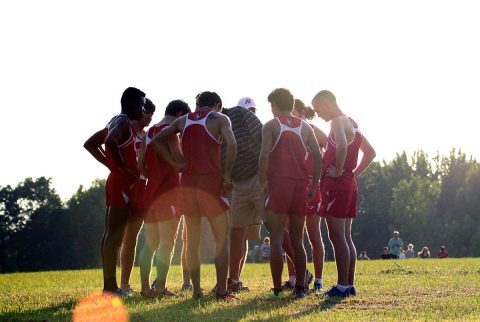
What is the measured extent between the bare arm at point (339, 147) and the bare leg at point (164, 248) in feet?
7.62

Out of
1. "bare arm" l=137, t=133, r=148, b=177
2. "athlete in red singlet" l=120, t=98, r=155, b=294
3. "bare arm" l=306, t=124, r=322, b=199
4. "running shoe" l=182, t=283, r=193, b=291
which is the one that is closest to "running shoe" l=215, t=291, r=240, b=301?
"bare arm" l=306, t=124, r=322, b=199

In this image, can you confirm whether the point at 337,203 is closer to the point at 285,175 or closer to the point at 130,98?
the point at 285,175

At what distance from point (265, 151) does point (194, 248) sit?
5.15 ft

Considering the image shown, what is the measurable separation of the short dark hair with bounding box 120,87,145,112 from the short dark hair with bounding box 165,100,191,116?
23.8 inches

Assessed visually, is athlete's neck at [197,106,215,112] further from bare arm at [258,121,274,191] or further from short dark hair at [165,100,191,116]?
short dark hair at [165,100,191,116]

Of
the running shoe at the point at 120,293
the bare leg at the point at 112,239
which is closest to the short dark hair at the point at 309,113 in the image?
the bare leg at the point at 112,239

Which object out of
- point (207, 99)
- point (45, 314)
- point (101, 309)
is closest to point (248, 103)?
point (207, 99)

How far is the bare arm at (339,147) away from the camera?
35.0ft

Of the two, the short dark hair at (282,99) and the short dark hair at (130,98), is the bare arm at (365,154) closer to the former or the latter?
the short dark hair at (282,99)

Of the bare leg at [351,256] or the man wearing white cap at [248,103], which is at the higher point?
the man wearing white cap at [248,103]

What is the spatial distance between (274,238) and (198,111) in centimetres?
190

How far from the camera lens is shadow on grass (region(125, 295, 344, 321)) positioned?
336 inches

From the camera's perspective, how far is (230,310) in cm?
917

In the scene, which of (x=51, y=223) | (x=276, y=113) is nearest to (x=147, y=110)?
(x=276, y=113)
